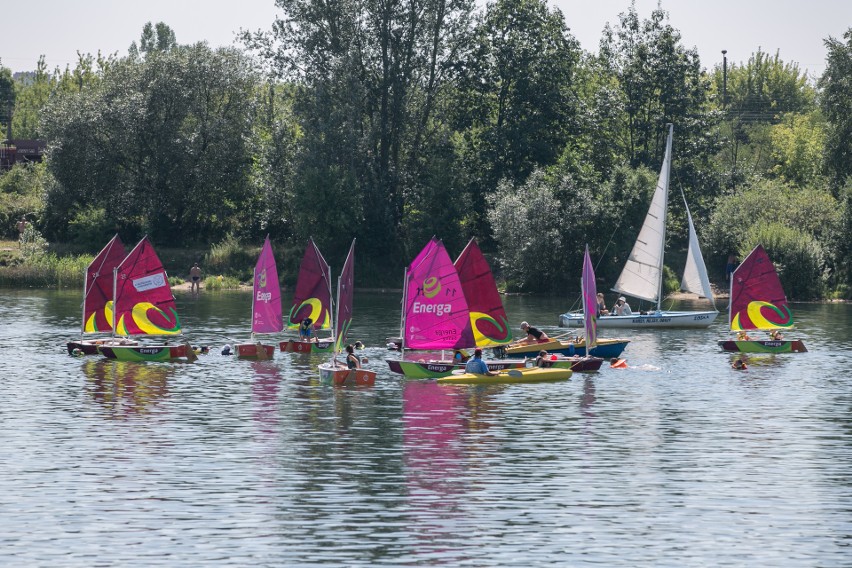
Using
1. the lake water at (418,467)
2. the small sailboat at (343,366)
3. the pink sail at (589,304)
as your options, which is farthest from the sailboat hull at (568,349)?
the small sailboat at (343,366)

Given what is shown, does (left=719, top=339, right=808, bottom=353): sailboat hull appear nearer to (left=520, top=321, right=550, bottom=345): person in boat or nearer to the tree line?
(left=520, top=321, right=550, bottom=345): person in boat

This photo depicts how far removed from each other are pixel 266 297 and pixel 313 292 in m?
2.85

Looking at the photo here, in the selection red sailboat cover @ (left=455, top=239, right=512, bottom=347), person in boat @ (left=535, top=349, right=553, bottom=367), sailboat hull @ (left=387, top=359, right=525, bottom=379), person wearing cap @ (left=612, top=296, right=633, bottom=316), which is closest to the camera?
sailboat hull @ (left=387, top=359, right=525, bottom=379)

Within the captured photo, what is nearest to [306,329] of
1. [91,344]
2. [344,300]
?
[344,300]

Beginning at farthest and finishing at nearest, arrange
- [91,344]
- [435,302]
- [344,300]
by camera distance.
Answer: [91,344] < [344,300] < [435,302]

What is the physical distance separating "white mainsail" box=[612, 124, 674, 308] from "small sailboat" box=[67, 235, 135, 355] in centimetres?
3877

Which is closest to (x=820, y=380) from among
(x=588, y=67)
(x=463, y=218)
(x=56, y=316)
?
(x=56, y=316)

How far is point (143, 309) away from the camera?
68.1 metres

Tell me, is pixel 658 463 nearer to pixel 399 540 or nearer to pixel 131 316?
pixel 399 540

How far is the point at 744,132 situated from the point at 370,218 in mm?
93467

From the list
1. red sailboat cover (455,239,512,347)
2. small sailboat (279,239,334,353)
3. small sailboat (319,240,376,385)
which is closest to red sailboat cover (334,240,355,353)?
small sailboat (319,240,376,385)

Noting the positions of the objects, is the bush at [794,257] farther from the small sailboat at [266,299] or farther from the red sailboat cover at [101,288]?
the red sailboat cover at [101,288]

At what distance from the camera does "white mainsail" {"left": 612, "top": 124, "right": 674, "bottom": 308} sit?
89250mm

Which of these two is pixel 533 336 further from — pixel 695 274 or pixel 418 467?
pixel 418 467
